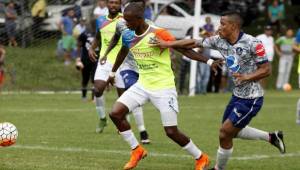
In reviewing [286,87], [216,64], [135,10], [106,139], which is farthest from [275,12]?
[135,10]

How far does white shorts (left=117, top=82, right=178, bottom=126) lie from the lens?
10.4m

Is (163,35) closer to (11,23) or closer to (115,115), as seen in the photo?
(115,115)

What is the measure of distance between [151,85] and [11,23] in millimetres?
14627

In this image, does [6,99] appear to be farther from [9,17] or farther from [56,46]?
[56,46]

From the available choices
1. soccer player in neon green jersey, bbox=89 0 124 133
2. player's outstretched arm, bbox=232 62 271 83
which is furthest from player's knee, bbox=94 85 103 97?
player's outstretched arm, bbox=232 62 271 83

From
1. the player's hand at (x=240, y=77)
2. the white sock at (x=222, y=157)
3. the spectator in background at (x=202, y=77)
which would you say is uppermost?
the player's hand at (x=240, y=77)

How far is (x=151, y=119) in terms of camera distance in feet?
60.3

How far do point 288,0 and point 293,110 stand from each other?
23.3 m

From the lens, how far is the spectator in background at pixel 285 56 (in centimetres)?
3027

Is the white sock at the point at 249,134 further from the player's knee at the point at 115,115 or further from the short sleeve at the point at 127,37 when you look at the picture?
the short sleeve at the point at 127,37

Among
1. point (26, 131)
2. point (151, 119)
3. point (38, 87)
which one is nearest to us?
point (26, 131)

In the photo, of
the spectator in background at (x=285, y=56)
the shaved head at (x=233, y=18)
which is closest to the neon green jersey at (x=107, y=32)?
the shaved head at (x=233, y=18)

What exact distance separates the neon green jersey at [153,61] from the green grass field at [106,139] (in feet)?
3.55

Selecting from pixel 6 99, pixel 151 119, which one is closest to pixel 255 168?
pixel 151 119
